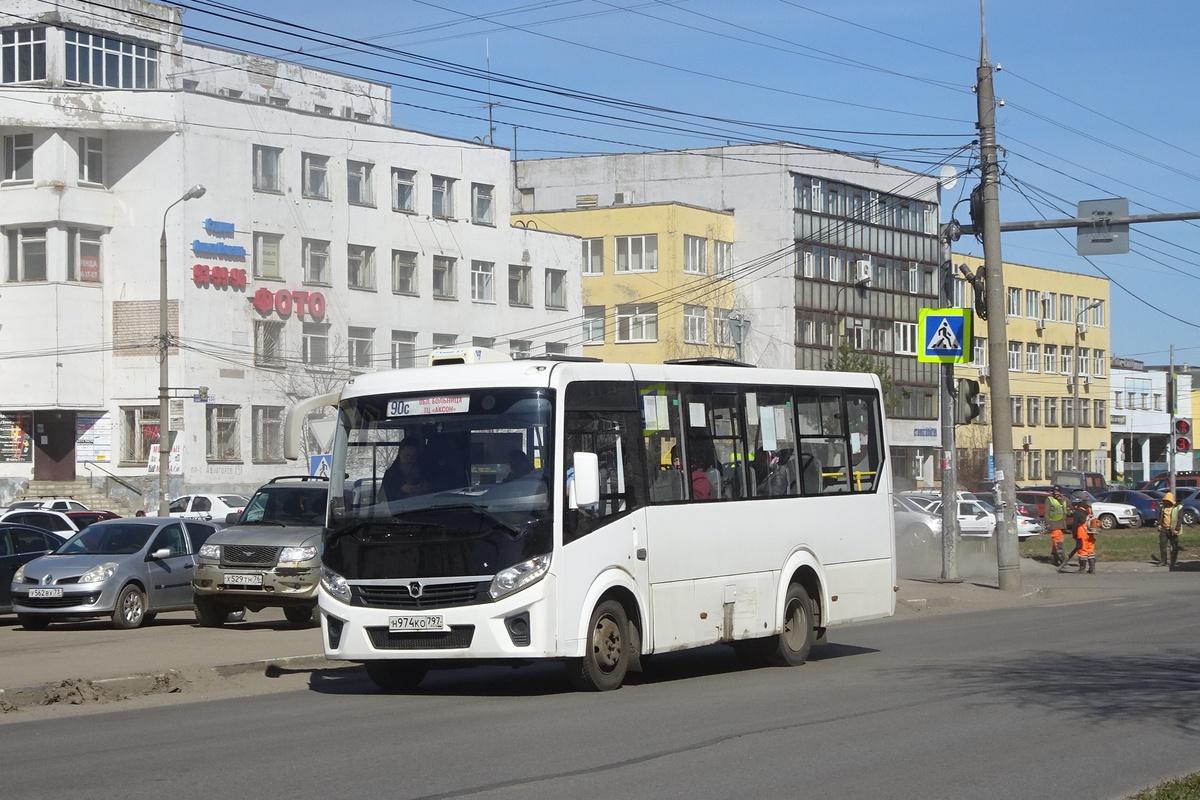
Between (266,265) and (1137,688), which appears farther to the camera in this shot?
(266,265)

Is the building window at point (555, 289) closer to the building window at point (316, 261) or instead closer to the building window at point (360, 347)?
the building window at point (360, 347)

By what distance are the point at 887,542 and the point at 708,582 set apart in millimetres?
3501

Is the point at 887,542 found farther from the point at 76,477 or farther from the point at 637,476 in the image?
the point at 76,477

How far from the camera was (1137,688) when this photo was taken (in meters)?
12.9

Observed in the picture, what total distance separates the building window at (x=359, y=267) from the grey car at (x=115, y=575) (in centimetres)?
4128

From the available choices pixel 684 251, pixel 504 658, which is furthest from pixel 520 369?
pixel 684 251

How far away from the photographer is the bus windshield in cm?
1257

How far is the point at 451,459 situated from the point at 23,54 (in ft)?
200

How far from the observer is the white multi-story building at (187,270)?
185 feet

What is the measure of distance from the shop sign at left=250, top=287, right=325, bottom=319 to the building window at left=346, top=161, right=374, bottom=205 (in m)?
4.64

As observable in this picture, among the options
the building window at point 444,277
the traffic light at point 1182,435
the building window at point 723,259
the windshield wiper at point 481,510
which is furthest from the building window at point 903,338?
the windshield wiper at point 481,510

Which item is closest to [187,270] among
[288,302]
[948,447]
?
[288,302]

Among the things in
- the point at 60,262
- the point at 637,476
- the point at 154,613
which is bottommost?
the point at 154,613

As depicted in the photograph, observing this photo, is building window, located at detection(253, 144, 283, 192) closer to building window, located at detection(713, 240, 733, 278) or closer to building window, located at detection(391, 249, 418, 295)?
building window, located at detection(391, 249, 418, 295)
